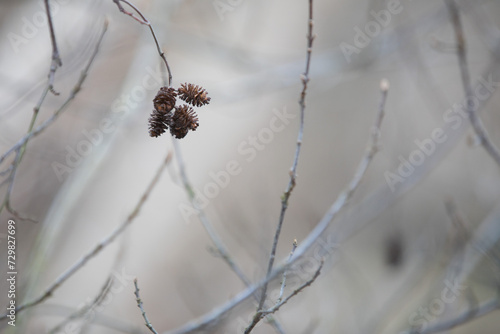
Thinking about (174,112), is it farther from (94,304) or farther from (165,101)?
(94,304)

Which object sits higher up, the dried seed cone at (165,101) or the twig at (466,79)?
the dried seed cone at (165,101)

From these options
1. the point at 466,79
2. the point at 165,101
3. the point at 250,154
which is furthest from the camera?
the point at 250,154

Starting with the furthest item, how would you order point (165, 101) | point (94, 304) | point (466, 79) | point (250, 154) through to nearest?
point (250, 154) < point (466, 79) < point (94, 304) < point (165, 101)

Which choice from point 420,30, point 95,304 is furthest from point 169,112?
point 420,30

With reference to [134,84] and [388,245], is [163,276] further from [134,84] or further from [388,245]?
[134,84]

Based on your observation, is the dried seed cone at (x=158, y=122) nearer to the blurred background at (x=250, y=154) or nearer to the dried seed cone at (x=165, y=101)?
the dried seed cone at (x=165, y=101)

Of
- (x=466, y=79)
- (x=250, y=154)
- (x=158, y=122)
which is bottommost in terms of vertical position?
(x=466, y=79)

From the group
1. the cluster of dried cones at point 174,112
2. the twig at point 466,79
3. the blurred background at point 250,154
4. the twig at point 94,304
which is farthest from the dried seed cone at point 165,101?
the blurred background at point 250,154

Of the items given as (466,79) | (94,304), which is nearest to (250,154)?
(466,79)
